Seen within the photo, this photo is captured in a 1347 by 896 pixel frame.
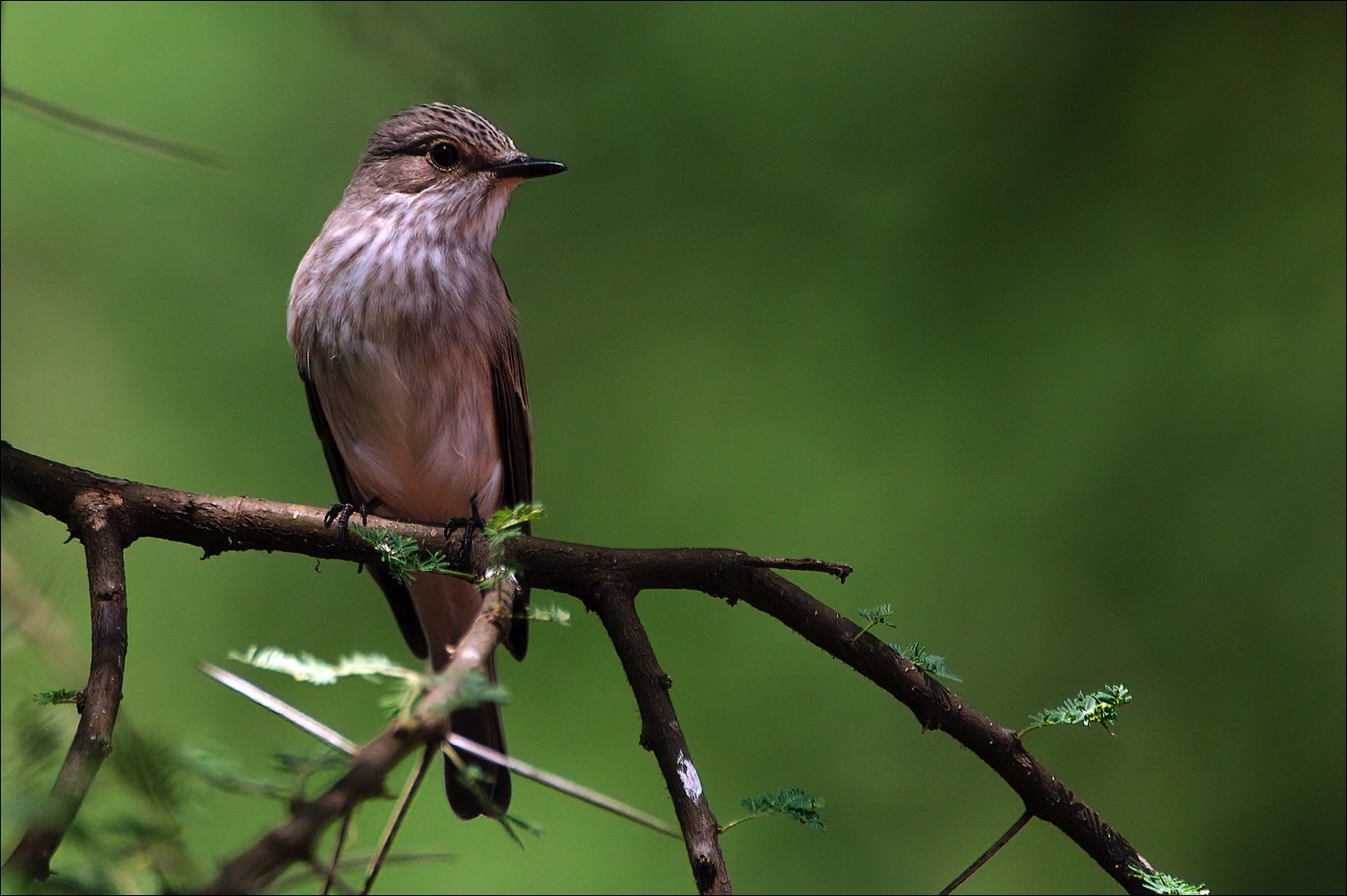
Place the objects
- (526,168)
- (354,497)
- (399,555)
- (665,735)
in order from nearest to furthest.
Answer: (665,735), (399,555), (526,168), (354,497)

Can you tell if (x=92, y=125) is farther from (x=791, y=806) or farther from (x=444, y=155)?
(x=444, y=155)

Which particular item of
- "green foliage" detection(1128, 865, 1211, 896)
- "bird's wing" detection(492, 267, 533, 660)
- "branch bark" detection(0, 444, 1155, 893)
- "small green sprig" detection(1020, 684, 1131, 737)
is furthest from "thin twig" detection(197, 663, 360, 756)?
"bird's wing" detection(492, 267, 533, 660)

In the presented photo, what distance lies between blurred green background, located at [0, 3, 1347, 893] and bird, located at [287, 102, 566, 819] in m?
0.95

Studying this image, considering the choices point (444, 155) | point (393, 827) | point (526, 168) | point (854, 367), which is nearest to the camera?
point (393, 827)

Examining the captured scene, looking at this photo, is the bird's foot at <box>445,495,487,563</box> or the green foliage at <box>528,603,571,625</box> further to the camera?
the bird's foot at <box>445,495,487,563</box>

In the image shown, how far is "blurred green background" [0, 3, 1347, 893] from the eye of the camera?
528 cm

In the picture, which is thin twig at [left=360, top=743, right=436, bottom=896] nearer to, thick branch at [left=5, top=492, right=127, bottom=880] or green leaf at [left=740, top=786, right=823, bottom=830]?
thick branch at [left=5, top=492, right=127, bottom=880]

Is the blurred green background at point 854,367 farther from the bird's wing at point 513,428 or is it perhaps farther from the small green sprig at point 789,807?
the small green sprig at point 789,807

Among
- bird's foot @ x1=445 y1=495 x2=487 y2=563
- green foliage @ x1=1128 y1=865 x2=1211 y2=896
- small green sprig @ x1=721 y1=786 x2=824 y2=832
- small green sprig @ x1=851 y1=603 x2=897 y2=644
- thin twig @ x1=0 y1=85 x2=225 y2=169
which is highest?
thin twig @ x1=0 y1=85 x2=225 y2=169

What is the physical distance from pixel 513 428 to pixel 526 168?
0.84 metres

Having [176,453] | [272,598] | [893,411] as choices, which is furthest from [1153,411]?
[176,453]

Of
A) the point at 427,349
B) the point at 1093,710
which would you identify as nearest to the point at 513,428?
the point at 427,349

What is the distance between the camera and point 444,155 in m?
4.03

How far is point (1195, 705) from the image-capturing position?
215 inches
